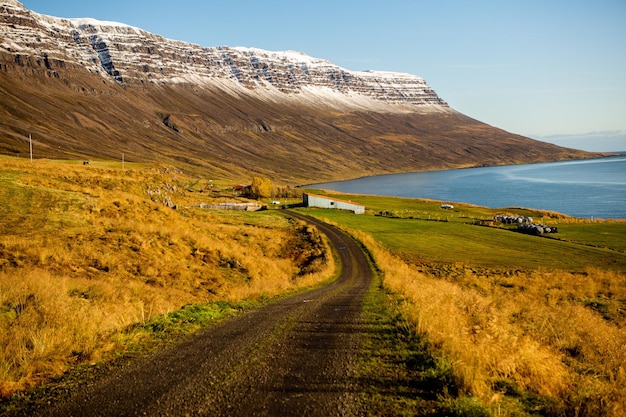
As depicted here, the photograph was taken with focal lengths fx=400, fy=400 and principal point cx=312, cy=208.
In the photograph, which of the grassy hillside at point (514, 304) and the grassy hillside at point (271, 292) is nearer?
the grassy hillside at point (514, 304)

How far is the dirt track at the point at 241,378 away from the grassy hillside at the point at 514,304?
2305 millimetres

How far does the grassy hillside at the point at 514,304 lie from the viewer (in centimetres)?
783

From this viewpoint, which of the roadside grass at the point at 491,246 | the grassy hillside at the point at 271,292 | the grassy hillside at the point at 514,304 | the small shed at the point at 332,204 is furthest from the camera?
the small shed at the point at 332,204

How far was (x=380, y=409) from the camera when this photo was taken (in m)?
7.00

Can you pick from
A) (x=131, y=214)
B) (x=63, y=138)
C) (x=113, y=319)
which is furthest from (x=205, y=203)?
(x=63, y=138)

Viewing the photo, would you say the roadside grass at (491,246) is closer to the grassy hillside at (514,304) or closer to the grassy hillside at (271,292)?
the grassy hillside at (514,304)

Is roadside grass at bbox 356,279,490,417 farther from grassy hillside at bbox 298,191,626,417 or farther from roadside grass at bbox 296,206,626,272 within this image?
roadside grass at bbox 296,206,626,272

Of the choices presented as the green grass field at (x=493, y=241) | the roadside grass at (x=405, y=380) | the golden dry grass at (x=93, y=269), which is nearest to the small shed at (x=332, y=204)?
the green grass field at (x=493, y=241)

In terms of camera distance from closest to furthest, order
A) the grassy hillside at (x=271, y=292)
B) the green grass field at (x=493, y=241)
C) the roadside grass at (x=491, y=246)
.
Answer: the grassy hillside at (x=271, y=292) → the roadside grass at (x=491, y=246) → the green grass field at (x=493, y=241)

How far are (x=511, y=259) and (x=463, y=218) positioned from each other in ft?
131

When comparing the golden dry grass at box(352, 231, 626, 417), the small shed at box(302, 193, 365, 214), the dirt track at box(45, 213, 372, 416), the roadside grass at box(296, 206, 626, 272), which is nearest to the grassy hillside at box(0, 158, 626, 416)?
the golden dry grass at box(352, 231, 626, 417)

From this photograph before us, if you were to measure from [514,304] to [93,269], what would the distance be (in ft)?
74.0

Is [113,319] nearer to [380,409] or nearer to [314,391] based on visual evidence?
[314,391]

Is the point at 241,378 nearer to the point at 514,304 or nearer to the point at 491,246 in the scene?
the point at 514,304
